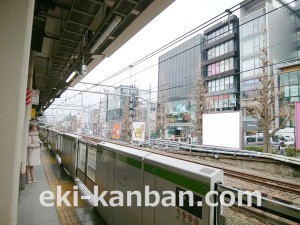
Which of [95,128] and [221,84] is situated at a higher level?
[221,84]

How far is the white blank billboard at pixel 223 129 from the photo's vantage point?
1336 centimetres

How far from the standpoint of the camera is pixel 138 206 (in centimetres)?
261

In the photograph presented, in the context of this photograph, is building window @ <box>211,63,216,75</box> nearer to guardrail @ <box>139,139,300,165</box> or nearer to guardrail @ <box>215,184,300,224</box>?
guardrail @ <box>139,139,300,165</box>

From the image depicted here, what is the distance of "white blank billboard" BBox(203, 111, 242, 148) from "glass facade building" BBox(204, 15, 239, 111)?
16.7 meters

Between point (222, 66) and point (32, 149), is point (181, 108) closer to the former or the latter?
point (222, 66)

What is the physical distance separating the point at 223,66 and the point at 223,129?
22917 mm

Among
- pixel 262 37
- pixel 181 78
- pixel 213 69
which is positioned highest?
pixel 262 37

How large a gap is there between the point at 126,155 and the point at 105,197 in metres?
1.18

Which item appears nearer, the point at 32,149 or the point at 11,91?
the point at 11,91

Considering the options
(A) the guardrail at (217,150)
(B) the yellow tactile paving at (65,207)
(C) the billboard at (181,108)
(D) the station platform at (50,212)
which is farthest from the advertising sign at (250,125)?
(D) the station platform at (50,212)

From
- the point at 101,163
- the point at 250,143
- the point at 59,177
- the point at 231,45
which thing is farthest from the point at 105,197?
the point at 231,45

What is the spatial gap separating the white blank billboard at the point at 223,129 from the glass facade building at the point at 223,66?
16.7 m

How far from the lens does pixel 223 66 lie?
34.1 meters

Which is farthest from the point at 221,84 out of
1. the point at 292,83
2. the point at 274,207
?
the point at 274,207
